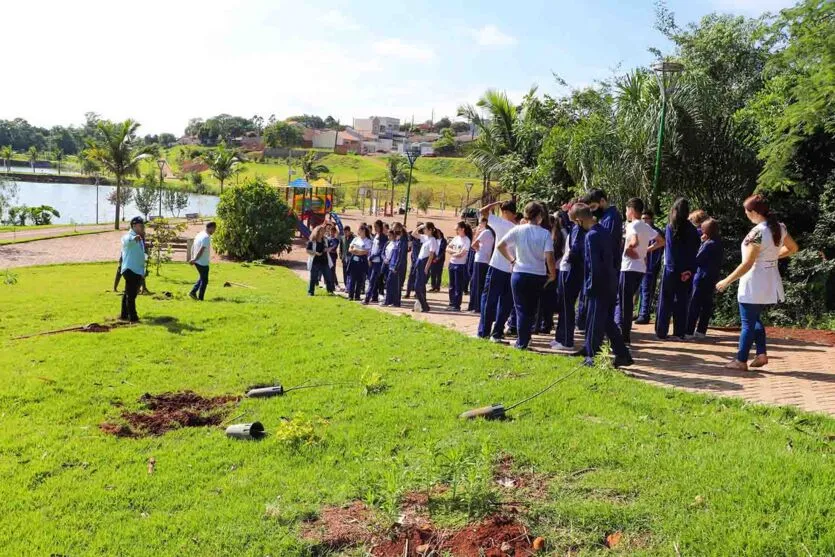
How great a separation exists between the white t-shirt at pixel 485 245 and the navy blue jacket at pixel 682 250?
2.78 metres

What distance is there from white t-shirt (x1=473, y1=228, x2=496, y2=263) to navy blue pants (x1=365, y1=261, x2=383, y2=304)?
11.7 feet

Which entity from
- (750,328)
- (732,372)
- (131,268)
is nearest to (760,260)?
(750,328)

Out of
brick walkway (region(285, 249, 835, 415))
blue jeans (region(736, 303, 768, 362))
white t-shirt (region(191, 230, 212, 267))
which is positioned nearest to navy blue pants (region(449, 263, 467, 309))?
brick walkway (region(285, 249, 835, 415))

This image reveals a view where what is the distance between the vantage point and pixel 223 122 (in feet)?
552

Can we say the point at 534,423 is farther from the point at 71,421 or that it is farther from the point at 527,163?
the point at 527,163

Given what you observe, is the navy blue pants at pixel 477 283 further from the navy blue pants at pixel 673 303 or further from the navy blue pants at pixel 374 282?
the navy blue pants at pixel 673 303

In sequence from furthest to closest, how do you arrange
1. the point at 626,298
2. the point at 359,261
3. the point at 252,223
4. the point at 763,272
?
1. the point at 252,223
2. the point at 359,261
3. the point at 626,298
4. the point at 763,272

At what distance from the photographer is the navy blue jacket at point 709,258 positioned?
9164mm

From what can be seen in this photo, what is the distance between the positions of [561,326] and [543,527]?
4.81 meters

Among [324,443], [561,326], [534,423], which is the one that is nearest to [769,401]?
[534,423]

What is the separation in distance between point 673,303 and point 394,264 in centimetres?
572

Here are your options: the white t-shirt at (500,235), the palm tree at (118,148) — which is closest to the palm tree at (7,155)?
the palm tree at (118,148)

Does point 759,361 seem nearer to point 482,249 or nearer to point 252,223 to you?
point 482,249

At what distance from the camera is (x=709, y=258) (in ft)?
30.1
